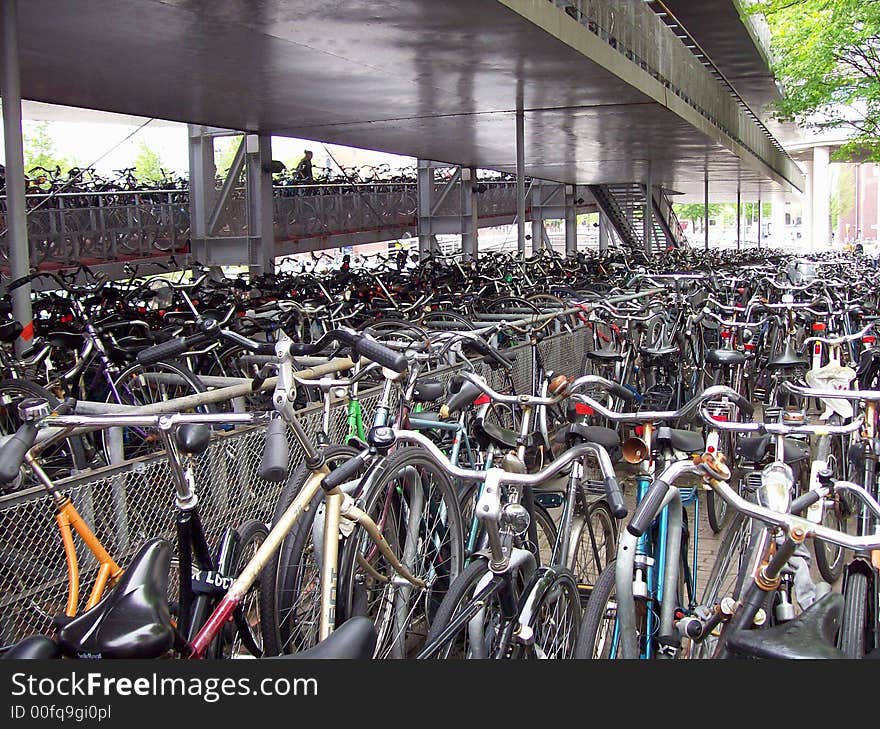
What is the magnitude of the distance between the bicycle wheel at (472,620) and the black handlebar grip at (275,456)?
0.69 meters

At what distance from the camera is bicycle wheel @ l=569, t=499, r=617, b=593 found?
362 centimetres

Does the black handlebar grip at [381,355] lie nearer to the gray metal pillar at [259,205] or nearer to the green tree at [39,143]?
the gray metal pillar at [259,205]

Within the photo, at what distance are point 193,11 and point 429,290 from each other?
4198 mm

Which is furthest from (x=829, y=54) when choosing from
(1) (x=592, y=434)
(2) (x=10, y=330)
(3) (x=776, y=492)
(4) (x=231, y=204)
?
(3) (x=776, y=492)

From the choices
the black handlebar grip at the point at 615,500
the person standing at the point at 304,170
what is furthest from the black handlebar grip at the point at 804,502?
the person standing at the point at 304,170

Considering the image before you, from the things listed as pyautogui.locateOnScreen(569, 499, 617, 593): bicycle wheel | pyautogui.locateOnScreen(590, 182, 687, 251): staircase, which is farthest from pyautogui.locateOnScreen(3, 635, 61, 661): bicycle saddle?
pyautogui.locateOnScreen(590, 182, 687, 251): staircase

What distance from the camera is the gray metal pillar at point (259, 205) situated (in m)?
14.8

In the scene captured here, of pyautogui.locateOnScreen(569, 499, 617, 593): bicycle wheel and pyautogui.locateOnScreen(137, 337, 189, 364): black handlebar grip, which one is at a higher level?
pyautogui.locateOnScreen(137, 337, 189, 364): black handlebar grip

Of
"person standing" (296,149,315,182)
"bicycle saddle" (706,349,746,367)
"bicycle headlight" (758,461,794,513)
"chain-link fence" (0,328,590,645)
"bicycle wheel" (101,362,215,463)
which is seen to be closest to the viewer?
"bicycle headlight" (758,461,794,513)

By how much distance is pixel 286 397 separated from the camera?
9.16 feet

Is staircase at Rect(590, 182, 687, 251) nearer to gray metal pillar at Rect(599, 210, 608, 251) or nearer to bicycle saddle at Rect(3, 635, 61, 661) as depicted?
gray metal pillar at Rect(599, 210, 608, 251)

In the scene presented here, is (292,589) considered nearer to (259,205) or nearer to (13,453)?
(13,453)

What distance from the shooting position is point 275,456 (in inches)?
99.3

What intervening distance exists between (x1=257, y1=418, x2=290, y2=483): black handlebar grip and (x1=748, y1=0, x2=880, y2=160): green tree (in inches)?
578
